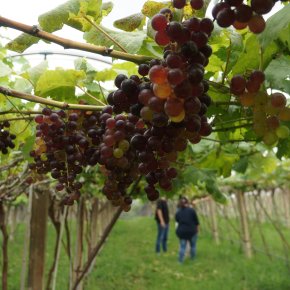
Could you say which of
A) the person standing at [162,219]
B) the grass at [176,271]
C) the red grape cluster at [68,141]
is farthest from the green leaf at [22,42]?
the person standing at [162,219]

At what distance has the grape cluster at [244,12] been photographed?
0.78 m

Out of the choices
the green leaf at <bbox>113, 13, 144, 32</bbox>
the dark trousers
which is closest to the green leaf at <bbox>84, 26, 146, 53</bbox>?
the green leaf at <bbox>113, 13, 144, 32</bbox>

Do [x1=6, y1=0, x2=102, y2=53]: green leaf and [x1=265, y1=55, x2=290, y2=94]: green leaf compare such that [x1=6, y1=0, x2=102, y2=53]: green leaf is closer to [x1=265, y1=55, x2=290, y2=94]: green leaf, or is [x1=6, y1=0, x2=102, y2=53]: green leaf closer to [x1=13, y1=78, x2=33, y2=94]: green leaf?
[x1=265, y1=55, x2=290, y2=94]: green leaf

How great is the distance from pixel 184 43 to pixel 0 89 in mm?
881

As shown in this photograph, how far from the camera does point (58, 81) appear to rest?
169 centimetres

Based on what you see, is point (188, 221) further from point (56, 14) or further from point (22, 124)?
point (56, 14)

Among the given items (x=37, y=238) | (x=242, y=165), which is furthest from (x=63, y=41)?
(x=37, y=238)

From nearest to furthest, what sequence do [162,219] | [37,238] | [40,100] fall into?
1. [40,100]
2. [37,238]
3. [162,219]

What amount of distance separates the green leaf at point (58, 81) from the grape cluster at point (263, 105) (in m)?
0.84

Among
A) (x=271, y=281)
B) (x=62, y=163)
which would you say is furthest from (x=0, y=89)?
(x=271, y=281)

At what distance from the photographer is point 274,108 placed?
101cm

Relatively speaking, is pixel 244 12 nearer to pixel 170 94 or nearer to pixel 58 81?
pixel 170 94

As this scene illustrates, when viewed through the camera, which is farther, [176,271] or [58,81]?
[176,271]

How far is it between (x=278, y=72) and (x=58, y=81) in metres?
0.89
